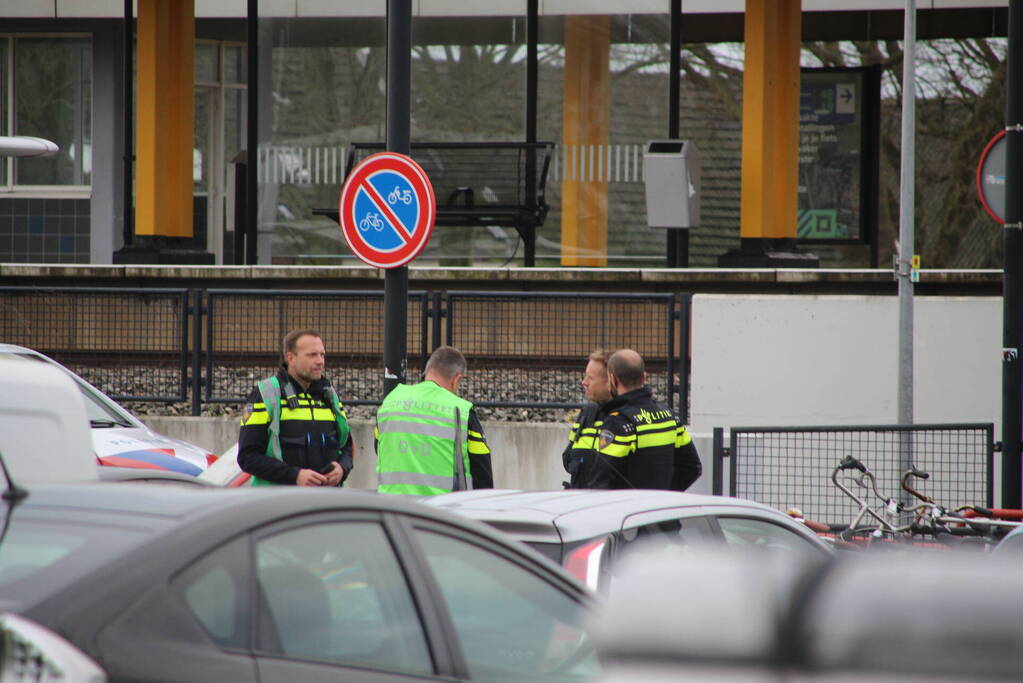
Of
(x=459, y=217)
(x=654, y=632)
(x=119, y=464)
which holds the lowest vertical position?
(x=119, y=464)

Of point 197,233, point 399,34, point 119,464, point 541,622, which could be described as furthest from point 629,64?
point 541,622

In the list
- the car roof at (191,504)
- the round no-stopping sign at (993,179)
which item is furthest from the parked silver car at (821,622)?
the round no-stopping sign at (993,179)

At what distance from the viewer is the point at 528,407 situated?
40.7 ft

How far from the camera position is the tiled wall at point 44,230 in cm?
1925

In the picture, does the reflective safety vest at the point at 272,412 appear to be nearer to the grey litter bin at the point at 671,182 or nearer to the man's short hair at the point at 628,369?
the man's short hair at the point at 628,369

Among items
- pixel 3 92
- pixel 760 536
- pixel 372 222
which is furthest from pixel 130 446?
pixel 3 92

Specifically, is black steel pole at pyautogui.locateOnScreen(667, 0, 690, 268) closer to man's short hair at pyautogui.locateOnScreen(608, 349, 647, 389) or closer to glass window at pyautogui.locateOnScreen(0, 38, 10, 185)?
man's short hair at pyautogui.locateOnScreen(608, 349, 647, 389)

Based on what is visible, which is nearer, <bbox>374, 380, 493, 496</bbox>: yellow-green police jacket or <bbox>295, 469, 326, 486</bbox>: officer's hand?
<bbox>374, 380, 493, 496</bbox>: yellow-green police jacket

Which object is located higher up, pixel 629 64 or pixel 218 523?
pixel 629 64

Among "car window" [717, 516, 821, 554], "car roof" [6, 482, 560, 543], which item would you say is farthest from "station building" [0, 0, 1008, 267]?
"car roof" [6, 482, 560, 543]

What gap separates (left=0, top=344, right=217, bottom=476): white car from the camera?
8.84m

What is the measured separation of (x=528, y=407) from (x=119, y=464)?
4528mm

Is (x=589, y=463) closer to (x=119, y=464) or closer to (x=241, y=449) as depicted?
(x=241, y=449)

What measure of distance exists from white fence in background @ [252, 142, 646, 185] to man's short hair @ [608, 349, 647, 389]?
9951mm
